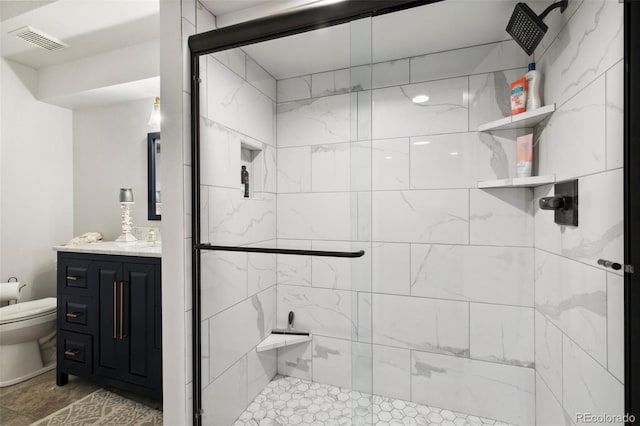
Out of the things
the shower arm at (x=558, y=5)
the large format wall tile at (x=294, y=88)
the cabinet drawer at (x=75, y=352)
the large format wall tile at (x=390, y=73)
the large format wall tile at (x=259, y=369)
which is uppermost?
the shower arm at (x=558, y=5)

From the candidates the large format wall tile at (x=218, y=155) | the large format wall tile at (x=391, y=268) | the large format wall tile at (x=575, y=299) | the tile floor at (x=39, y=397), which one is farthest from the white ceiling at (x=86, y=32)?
the large format wall tile at (x=575, y=299)

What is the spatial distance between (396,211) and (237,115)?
2.85ft

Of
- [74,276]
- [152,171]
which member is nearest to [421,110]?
[152,171]

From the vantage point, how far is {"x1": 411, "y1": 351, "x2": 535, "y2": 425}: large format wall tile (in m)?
1.37

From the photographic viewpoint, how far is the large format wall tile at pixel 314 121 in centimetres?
119

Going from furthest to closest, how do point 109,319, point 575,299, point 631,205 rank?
point 109,319
point 575,299
point 631,205

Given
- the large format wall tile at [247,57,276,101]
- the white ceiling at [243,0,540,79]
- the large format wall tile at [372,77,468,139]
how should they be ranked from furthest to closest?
the large format wall tile at [372,77,468,139]
the large format wall tile at [247,57,276,101]
the white ceiling at [243,0,540,79]

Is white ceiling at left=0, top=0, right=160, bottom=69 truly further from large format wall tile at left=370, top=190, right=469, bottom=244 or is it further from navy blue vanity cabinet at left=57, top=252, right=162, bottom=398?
large format wall tile at left=370, top=190, right=469, bottom=244

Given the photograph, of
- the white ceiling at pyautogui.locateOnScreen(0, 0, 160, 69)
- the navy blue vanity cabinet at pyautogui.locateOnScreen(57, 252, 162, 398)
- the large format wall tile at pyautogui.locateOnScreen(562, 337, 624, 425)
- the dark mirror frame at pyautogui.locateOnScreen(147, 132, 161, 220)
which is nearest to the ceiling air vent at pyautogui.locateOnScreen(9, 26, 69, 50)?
the white ceiling at pyautogui.locateOnScreen(0, 0, 160, 69)

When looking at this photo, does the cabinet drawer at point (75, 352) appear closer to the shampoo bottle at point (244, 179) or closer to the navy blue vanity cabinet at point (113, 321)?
the navy blue vanity cabinet at point (113, 321)

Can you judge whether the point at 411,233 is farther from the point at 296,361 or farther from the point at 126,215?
the point at 126,215

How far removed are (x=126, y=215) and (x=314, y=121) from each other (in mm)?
1878

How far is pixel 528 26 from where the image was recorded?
1.16 meters

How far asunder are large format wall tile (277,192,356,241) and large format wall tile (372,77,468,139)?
501 millimetres
